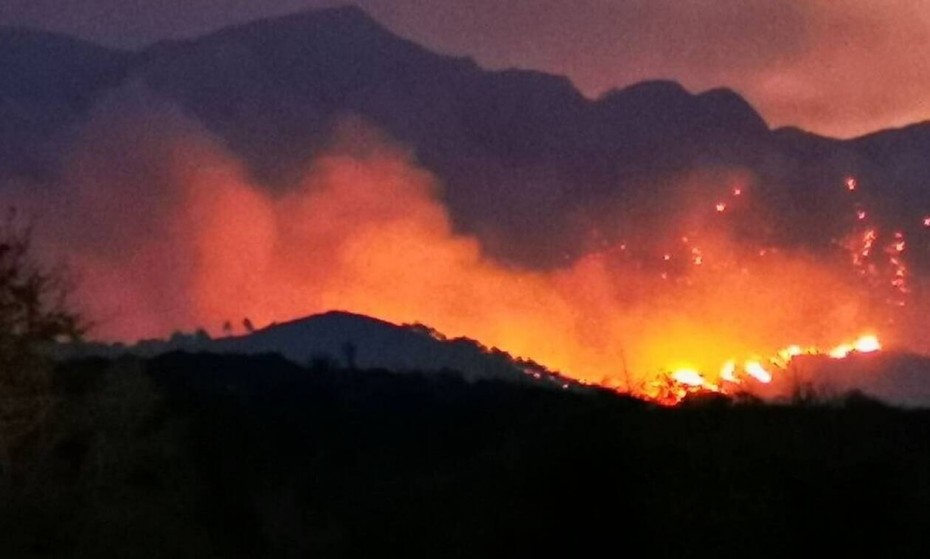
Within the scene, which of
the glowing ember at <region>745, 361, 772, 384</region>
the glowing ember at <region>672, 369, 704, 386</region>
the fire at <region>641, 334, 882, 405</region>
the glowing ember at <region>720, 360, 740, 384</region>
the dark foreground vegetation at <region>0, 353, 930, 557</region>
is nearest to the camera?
the dark foreground vegetation at <region>0, 353, 930, 557</region>

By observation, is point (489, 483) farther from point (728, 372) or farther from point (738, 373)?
point (728, 372)

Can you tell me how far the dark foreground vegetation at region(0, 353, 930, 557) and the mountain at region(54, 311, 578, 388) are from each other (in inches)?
498

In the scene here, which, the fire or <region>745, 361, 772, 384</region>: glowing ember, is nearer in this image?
the fire

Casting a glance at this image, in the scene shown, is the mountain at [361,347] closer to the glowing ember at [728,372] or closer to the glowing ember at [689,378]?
the glowing ember at [728,372]

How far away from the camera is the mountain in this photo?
4469 cm

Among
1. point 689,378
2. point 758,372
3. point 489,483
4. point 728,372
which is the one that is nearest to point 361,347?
point 728,372

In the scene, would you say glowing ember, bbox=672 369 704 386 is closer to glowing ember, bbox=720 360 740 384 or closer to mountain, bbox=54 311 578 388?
glowing ember, bbox=720 360 740 384

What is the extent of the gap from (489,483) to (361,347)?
25.4 meters

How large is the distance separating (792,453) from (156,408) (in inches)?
478

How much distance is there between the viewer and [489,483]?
22516 mm

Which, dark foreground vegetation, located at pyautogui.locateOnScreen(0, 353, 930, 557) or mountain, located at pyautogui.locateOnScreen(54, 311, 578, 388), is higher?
mountain, located at pyautogui.locateOnScreen(54, 311, 578, 388)

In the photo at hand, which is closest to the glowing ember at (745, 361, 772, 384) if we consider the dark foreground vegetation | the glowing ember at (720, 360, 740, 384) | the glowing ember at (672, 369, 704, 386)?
the glowing ember at (720, 360, 740, 384)

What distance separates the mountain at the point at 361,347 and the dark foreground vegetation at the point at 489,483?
498 inches

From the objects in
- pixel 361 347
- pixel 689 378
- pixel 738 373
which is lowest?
pixel 689 378
